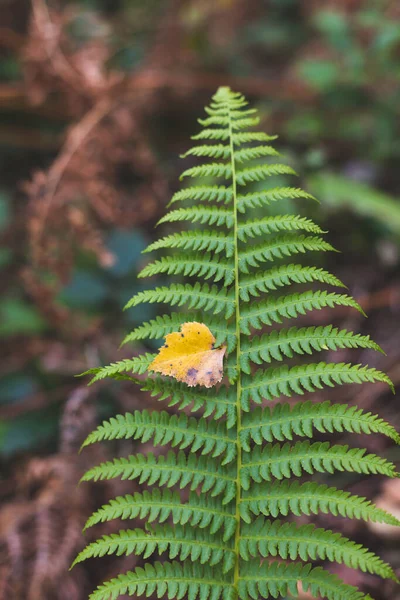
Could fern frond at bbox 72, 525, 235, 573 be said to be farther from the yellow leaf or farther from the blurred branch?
the blurred branch

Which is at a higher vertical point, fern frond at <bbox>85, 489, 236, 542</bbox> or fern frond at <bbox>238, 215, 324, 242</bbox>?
fern frond at <bbox>238, 215, 324, 242</bbox>

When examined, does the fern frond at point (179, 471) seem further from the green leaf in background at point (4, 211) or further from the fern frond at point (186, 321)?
the green leaf in background at point (4, 211)

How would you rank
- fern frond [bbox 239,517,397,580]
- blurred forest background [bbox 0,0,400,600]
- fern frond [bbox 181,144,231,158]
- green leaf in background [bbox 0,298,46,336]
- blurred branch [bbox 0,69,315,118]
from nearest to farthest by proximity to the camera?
1. fern frond [bbox 239,517,397,580]
2. fern frond [bbox 181,144,231,158]
3. blurred forest background [bbox 0,0,400,600]
4. green leaf in background [bbox 0,298,46,336]
5. blurred branch [bbox 0,69,315,118]

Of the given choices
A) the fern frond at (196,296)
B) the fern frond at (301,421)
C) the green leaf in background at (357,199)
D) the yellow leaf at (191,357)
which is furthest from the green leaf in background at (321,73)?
the fern frond at (301,421)

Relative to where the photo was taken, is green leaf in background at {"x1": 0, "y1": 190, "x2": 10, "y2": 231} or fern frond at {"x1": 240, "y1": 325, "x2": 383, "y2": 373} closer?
fern frond at {"x1": 240, "y1": 325, "x2": 383, "y2": 373}

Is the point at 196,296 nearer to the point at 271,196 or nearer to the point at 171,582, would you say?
the point at 271,196

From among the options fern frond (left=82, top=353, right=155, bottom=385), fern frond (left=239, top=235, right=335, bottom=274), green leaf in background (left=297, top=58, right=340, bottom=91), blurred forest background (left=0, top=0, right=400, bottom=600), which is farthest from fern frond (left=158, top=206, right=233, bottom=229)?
green leaf in background (left=297, top=58, right=340, bottom=91)
